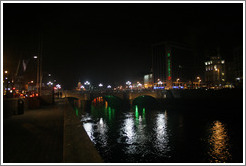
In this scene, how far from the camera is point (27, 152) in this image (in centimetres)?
856

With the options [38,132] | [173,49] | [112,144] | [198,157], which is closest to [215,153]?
[198,157]

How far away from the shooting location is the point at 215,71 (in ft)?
340

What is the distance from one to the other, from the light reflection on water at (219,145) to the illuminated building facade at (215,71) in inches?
2978

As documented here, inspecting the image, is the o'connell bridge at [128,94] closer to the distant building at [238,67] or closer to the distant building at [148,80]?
the distant building at [238,67]

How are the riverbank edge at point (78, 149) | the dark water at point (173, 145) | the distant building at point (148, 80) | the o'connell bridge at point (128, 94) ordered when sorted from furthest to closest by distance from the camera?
1. the distant building at point (148, 80)
2. the o'connell bridge at point (128, 94)
3. the dark water at point (173, 145)
4. the riverbank edge at point (78, 149)

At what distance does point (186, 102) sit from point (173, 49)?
97898mm

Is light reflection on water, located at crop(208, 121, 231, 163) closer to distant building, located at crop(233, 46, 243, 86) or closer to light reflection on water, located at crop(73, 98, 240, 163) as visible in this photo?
light reflection on water, located at crop(73, 98, 240, 163)

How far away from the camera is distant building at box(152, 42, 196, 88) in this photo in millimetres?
143875

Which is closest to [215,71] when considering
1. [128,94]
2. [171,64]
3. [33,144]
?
[171,64]

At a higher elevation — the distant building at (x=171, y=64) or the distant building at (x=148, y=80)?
the distant building at (x=171, y=64)

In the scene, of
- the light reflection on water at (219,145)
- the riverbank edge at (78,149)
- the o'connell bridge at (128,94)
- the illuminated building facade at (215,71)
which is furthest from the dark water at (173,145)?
the illuminated building facade at (215,71)

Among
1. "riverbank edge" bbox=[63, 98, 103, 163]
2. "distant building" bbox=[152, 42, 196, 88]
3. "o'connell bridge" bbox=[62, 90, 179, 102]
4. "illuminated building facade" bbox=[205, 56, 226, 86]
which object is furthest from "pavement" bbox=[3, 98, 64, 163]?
"distant building" bbox=[152, 42, 196, 88]

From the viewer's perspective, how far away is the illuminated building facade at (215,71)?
9850cm

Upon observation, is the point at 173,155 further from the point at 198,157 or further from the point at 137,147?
the point at 137,147
